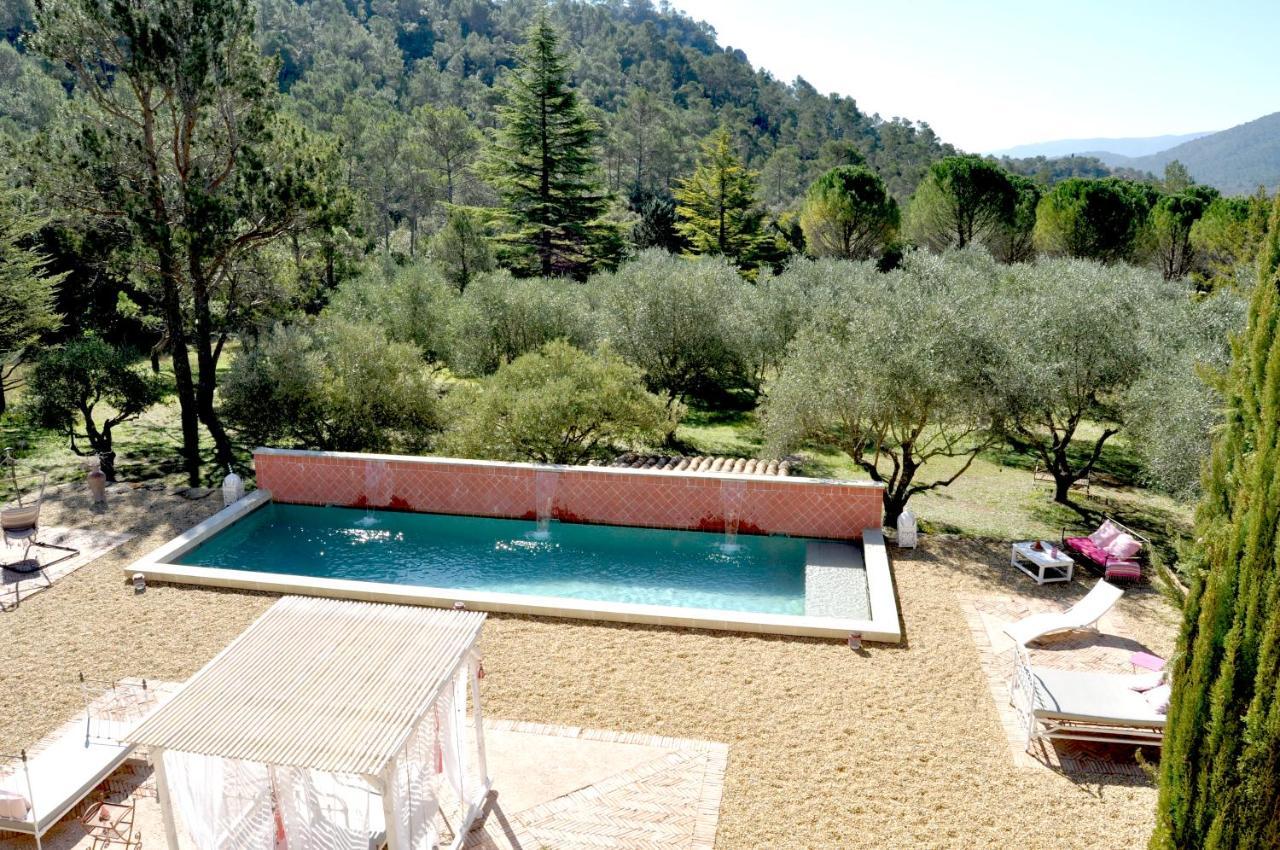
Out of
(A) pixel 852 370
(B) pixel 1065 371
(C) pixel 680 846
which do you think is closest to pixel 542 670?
(C) pixel 680 846

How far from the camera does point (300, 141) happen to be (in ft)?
60.8

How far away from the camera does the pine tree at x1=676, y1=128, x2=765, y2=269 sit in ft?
150

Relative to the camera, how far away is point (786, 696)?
924 cm

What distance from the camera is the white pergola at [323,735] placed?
5.88 meters

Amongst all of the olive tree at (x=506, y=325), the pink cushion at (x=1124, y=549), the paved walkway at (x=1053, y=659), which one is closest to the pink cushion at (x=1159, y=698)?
the paved walkway at (x=1053, y=659)

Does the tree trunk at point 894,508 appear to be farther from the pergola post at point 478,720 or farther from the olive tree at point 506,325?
the olive tree at point 506,325

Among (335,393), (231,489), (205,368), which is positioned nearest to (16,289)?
(205,368)

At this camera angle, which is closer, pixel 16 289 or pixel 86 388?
pixel 86 388

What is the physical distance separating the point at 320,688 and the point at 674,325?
17.5 m

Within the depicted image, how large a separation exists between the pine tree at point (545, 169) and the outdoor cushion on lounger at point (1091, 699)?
2893 centimetres

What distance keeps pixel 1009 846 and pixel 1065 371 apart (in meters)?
10.7

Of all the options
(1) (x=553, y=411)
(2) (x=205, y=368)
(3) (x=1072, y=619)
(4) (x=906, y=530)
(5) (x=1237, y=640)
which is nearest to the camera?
(5) (x=1237, y=640)

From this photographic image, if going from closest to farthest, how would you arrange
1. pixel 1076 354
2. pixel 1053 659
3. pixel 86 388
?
pixel 1053 659, pixel 1076 354, pixel 86 388

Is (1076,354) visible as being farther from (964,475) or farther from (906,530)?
(906,530)
